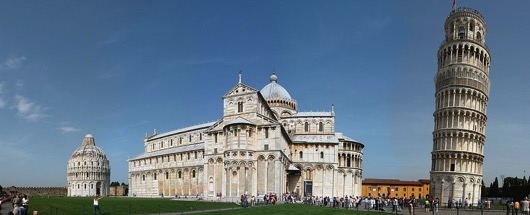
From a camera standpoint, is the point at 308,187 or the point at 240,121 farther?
the point at 308,187

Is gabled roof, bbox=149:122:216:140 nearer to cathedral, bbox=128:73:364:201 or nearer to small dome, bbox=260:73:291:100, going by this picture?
cathedral, bbox=128:73:364:201

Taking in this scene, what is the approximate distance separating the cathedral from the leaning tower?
49.7ft

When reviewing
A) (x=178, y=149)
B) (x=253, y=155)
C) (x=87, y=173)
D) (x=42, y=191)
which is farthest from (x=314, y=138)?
(x=87, y=173)

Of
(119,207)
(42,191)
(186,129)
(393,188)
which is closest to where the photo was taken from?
(119,207)

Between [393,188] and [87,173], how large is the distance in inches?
4041

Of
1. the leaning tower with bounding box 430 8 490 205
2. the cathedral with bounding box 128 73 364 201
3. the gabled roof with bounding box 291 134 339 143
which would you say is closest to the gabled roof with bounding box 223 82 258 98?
the cathedral with bounding box 128 73 364 201

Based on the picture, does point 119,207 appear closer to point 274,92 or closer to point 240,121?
point 240,121

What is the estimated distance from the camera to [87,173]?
144 m

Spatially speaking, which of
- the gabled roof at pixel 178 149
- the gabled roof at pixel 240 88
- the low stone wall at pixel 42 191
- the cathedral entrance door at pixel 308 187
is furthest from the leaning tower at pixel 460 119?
the low stone wall at pixel 42 191

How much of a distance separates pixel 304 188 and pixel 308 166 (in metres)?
3.63

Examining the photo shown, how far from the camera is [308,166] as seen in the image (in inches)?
2623

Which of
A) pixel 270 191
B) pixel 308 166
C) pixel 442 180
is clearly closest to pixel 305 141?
pixel 308 166

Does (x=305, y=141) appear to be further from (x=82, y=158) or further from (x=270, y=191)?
(x=82, y=158)

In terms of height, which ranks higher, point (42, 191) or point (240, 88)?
point (240, 88)
